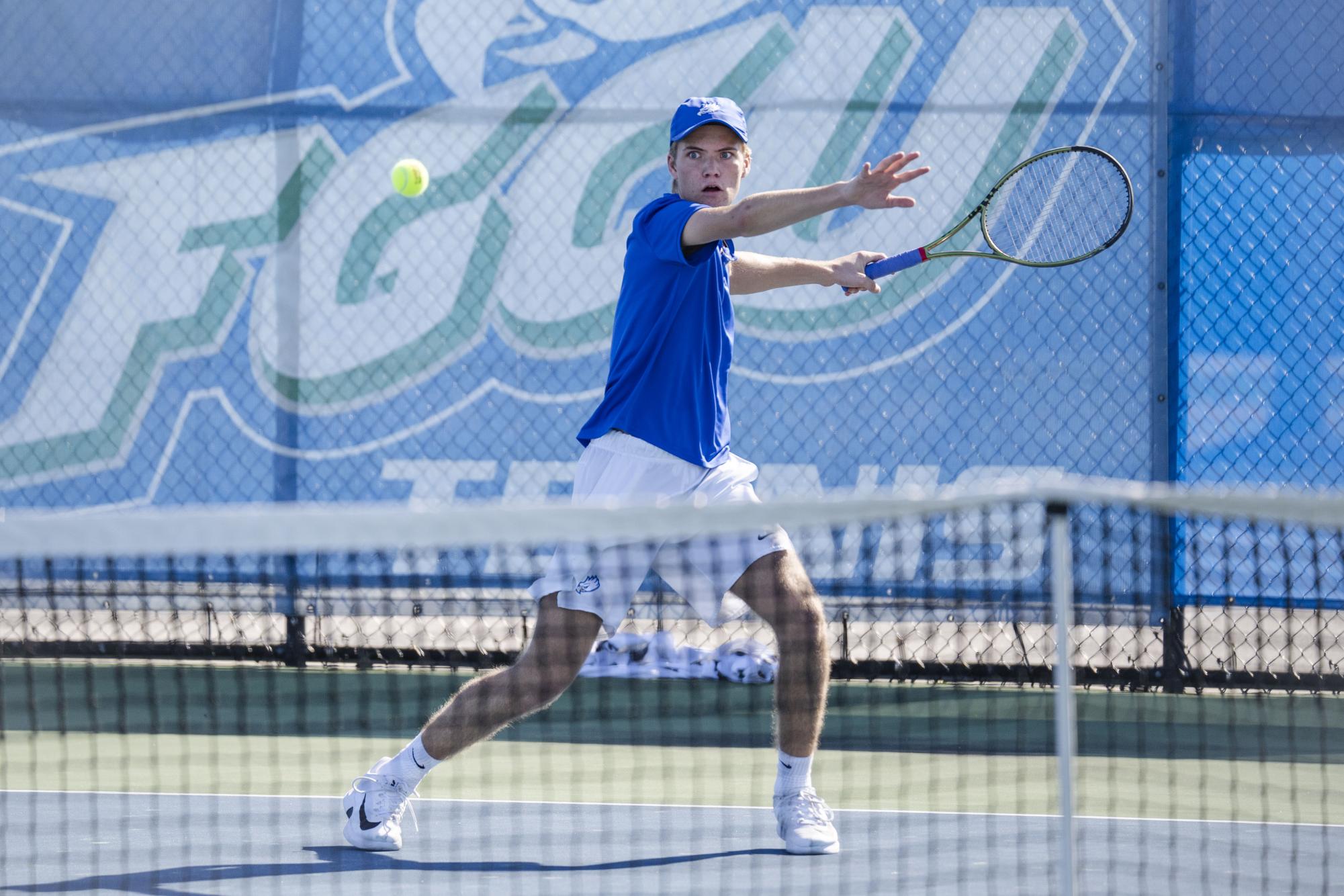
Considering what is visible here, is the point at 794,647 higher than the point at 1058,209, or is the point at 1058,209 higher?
the point at 1058,209

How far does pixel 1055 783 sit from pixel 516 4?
12.1 ft

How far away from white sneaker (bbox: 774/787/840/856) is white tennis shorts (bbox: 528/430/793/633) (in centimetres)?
41

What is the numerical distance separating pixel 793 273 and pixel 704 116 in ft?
1.48

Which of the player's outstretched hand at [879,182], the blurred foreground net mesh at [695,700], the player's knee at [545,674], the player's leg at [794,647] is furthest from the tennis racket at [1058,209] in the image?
the player's knee at [545,674]

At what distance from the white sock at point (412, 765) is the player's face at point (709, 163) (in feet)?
4.42

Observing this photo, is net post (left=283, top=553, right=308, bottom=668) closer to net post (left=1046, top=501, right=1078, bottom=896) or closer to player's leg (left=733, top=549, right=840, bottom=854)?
player's leg (left=733, top=549, right=840, bottom=854)

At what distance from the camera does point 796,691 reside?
11.3ft

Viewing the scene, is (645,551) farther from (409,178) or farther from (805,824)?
(409,178)

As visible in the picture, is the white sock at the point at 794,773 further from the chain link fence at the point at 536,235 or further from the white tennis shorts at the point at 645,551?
the chain link fence at the point at 536,235

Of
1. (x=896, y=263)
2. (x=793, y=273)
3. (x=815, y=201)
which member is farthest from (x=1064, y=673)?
(x=793, y=273)

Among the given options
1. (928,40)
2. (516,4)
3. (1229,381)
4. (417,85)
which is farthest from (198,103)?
(1229,381)

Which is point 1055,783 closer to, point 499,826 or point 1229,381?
point 499,826

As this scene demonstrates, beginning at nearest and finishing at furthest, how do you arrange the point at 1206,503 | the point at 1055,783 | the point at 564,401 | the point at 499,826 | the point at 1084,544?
1. the point at 1206,503
2. the point at 499,826
3. the point at 1055,783
4. the point at 1084,544
5. the point at 564,401

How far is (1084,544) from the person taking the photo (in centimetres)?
587
